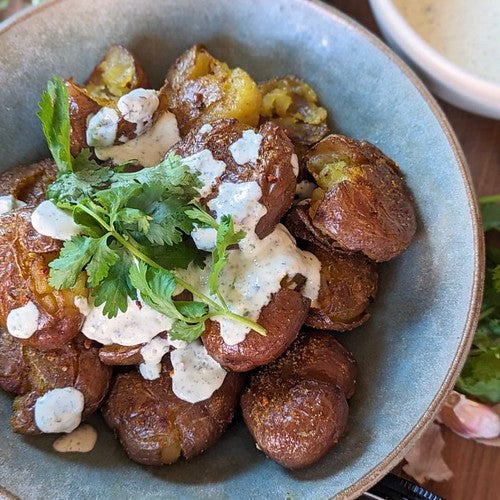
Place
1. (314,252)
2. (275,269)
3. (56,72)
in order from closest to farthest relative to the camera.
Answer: (275,269) → (314,252) → (56,72)

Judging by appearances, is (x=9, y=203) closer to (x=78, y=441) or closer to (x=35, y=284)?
(x=35, y=284)

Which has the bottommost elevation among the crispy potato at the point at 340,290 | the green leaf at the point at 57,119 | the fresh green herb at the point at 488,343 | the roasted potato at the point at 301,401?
the fresh green herb at the point at 488,343

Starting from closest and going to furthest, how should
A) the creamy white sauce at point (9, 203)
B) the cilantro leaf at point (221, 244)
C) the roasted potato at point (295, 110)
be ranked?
the cilantro leaf at point (221, 244)
the creamy white sauce at point (9, 203)
the roasted potato at point (295, 110)

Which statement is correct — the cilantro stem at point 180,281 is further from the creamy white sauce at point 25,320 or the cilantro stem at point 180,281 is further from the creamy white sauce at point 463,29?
the creamy white sauce at point 463,29

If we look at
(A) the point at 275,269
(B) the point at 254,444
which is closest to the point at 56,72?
(A) the point at 275,269

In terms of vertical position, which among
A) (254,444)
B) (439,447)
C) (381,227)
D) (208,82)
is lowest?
(439,447)

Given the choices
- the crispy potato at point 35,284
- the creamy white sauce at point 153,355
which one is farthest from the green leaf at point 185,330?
the crispy potato at point 35,284

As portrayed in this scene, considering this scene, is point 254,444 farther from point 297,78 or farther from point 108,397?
point 297,78
